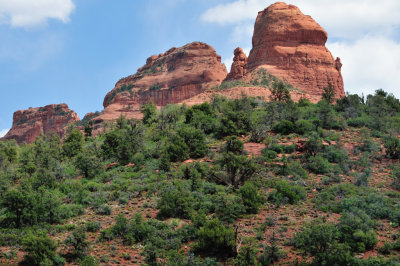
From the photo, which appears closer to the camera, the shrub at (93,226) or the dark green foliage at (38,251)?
the dark green foliage at (38,251)

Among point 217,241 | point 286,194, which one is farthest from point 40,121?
point 217,241

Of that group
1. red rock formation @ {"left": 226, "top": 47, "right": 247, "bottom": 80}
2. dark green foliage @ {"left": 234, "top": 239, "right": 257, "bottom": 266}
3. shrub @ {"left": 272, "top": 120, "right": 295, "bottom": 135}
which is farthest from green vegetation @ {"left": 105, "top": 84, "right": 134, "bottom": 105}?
dark green foliage @ {"left": 234, "top": 239, "right": 257, "bottom": 266}

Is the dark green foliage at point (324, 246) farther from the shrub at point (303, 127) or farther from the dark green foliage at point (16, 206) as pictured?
A: the shrub at point (303, 127)

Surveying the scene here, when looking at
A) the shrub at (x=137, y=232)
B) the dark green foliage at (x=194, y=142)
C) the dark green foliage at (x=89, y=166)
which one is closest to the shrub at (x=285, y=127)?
the dark green foliage at (x=194, y=142)

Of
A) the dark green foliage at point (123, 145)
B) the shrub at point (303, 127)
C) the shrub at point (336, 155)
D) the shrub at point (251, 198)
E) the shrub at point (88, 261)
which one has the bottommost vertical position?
the shrub at point (88, 261)

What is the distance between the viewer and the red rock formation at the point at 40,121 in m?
109

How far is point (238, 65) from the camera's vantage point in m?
77.8

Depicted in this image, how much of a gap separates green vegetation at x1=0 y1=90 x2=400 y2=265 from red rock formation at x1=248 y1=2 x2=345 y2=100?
36.3 meters

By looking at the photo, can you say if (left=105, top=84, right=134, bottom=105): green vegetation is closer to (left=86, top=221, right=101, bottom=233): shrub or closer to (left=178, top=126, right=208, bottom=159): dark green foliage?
(left=178, top=126, right=208, bottom=159): dark green foliage

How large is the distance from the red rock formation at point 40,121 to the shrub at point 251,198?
91.7m

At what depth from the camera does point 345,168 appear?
92.3 feet

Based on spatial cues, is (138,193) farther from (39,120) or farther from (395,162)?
(39,120)

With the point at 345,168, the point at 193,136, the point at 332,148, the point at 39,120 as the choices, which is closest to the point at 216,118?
the point at 193,136

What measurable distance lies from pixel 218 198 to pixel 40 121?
98.5 m
